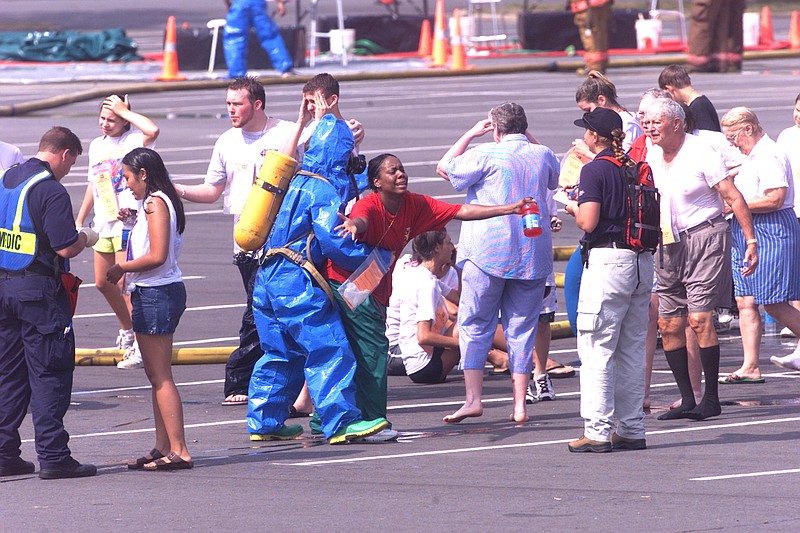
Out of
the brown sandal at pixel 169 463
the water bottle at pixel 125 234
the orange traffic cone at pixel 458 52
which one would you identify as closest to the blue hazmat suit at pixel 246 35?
the orange traffic cone at pixel 458 52

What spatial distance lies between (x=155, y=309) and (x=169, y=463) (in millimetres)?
830

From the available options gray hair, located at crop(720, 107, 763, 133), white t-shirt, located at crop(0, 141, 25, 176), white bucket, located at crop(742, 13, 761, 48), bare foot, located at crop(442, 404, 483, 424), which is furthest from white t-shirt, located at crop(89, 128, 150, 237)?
white bucket, located at crop(742, 13, 761, 48)

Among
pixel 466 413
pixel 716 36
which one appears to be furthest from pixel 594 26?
pixel 466 413

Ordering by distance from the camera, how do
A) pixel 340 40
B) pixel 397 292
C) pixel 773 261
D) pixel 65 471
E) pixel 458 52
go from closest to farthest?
pixel 65 471, pixel 773 261, pixel 397 292, pixel 458 52, pixel 340 40

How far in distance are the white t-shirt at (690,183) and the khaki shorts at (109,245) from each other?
14.0 feet

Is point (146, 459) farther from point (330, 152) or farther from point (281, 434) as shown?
point (330, 152)

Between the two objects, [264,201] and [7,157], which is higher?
[7,157]

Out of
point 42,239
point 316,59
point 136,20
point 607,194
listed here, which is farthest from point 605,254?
point 136,20

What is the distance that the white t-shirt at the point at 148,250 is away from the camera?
807 cm

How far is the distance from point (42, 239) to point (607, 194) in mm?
3067

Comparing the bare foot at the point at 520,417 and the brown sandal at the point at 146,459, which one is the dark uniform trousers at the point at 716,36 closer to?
the bare foot at the point at 520,417

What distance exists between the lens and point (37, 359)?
7977 mm

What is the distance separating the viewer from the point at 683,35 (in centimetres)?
3822

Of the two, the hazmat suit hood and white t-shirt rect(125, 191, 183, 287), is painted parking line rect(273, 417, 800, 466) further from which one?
the hazmat suit hood
